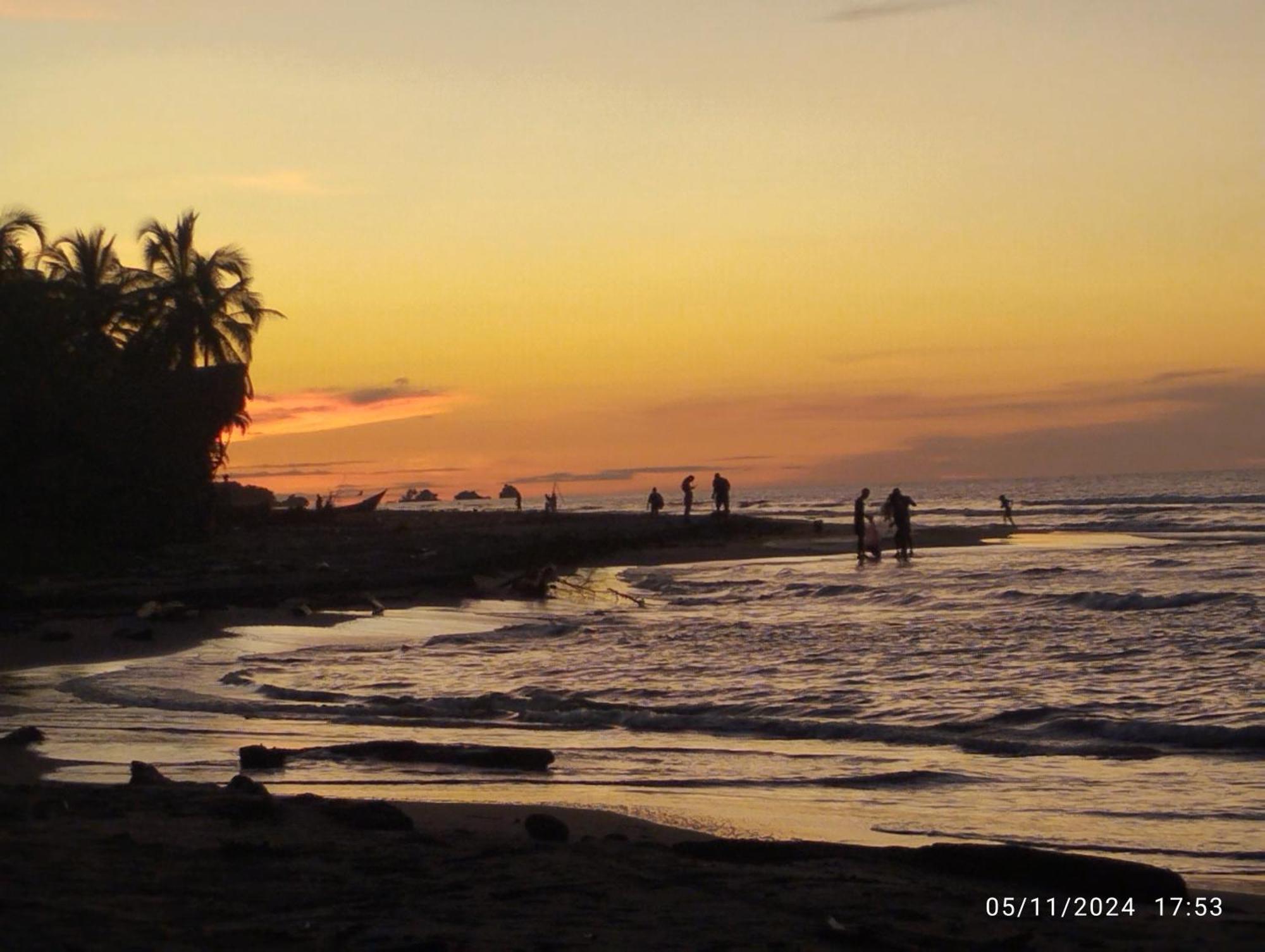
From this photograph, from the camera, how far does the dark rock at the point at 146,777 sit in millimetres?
8367

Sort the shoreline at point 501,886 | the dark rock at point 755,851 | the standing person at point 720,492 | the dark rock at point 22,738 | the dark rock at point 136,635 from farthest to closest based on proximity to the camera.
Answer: the standing person at point 720,492, the dark rock at point 136,635, the dark rock at point 22,738, the dark rock at point 755,851, the shoreline at point 501,886

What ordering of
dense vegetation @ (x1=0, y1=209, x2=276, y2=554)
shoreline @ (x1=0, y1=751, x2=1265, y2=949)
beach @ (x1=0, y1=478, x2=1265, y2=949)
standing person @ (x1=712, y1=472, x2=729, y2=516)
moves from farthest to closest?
standing person @ (x1=712, y1=472, x2=729, y2=516)
dense vegetation @ (x1=0, y1=209, x2=276, y2=554)
beach @ (x1=0, y1=478, x2=1265, y2=949)
shoreline @ (x1=0, y1=751, x2=1265, y2=949)

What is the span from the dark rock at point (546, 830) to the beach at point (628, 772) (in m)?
0.04

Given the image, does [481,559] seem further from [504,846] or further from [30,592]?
[504,846]

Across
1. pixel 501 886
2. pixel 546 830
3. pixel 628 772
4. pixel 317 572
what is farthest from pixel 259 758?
pixel 317 572

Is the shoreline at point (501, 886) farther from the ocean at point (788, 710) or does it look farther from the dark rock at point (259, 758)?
the dark rock at point (259, 758)

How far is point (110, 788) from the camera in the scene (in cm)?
806

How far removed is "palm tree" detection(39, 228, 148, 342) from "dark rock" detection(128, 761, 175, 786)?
3029cm

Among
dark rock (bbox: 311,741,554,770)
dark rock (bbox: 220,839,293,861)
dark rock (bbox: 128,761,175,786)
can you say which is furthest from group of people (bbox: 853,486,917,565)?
dark rock (bbox: 220,839,293,861)

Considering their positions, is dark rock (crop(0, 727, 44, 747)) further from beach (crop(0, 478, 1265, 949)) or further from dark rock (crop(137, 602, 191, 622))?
dark rock (crop(137, 602, 191, 622))

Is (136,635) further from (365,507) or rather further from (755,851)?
(365,507)

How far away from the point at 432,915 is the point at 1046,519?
67.1m

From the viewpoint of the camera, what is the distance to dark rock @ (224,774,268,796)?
7.91 meters

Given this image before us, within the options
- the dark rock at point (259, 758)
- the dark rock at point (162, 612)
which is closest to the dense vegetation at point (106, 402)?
the dark rock at point (162, 612)
